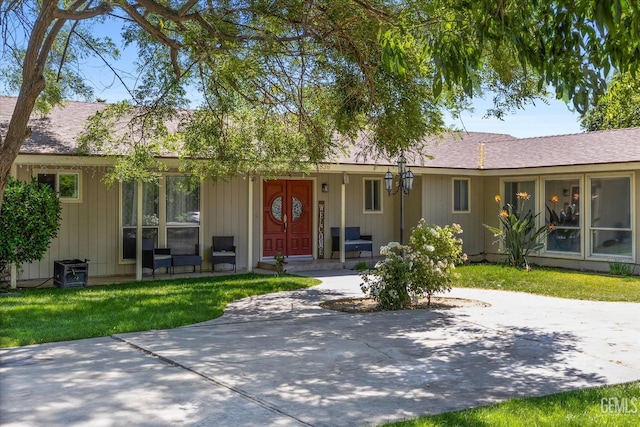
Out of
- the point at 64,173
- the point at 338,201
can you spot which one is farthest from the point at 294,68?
the point at 338,201

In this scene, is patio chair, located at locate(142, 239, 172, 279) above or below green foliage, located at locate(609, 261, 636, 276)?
above

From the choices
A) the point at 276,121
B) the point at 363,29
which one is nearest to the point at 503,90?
the point at 363,29

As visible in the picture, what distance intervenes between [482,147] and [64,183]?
1311 centimetres

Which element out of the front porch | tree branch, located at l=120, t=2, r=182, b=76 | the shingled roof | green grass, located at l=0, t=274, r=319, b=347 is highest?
tree branch, located at l=120, t=2, r=182, b=76

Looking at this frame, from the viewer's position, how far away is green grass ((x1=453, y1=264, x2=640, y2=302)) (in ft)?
40.5

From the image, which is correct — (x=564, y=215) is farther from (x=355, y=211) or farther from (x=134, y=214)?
(x=134, y=214)

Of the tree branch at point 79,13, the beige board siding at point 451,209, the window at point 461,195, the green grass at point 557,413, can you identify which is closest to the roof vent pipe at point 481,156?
the beige board siding at point 451,209

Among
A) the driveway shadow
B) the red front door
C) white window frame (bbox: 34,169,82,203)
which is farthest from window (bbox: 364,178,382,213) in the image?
the driveway shadow

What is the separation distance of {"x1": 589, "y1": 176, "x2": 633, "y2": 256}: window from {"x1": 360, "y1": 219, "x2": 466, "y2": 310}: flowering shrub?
714 cm

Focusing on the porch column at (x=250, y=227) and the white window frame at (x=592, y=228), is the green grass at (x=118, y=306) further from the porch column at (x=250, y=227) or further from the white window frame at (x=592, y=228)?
the white window frame at (x=592, y=228)

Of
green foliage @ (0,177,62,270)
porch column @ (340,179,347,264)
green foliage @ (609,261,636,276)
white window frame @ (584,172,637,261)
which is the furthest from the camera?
porch column @ (340,179,347,264)

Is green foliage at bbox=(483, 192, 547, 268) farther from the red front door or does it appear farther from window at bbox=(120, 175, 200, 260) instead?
window at bbox=(120, 175, 200, 260)

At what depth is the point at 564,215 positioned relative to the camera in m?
17.2

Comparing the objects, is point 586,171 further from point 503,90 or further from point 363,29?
point 363,29
